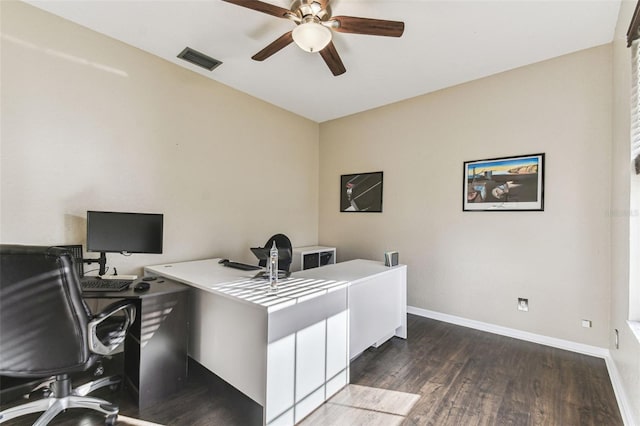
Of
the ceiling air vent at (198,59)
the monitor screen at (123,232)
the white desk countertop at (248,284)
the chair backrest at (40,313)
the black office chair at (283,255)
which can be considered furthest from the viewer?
the ceiling air vent at (198,59)

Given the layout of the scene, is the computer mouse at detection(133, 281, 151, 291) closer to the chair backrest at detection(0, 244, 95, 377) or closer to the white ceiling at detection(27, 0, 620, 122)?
the chair backrest at detection(0, 244, 95, 377)

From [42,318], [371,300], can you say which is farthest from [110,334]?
[371,300]

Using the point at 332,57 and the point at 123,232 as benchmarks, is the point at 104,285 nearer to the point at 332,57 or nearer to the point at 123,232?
the point at 123,232

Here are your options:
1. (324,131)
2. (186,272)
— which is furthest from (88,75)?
(324,131)

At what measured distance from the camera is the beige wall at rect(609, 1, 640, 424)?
5.79ft

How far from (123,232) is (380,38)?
2782mm

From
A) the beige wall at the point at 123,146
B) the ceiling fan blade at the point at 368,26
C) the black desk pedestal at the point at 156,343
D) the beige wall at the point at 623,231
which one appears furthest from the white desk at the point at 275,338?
the ceiling fan blade at the point at 368,26

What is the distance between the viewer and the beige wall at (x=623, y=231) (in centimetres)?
176

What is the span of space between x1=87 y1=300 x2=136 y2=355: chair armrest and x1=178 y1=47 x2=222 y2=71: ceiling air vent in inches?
93.7

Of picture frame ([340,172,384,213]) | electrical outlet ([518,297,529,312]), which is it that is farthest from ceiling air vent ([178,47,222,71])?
electrical outlet ([518,297,529,312])

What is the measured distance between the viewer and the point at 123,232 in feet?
7.79

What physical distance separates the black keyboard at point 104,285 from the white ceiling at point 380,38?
84.3 inches

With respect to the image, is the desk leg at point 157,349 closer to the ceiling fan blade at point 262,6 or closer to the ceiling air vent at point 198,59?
the ceiling fan blade at point 262,6

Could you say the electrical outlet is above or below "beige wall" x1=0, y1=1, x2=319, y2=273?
below
